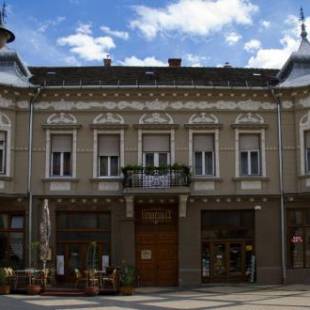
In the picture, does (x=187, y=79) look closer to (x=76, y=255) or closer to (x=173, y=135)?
(x=173, y=135)

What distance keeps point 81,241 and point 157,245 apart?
10.1 feet

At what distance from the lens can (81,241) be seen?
23.6m

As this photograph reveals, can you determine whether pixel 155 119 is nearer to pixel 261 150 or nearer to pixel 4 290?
pixel 261 150

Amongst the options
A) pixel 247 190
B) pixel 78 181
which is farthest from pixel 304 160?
pixel 78 181

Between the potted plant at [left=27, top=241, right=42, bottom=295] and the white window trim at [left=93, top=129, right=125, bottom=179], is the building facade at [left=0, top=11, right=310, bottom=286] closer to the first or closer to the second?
the white window trim at [left=93, top=129, right=125, bottom=179]

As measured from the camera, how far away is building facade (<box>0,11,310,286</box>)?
2345 cm

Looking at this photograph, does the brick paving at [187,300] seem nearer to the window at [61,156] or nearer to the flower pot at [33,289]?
the flower pot at [33,289]

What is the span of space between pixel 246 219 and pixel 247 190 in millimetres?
1225

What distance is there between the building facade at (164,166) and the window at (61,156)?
0.14 feet

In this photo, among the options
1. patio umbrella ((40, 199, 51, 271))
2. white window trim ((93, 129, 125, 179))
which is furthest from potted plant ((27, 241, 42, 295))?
white window trim ((93, 129, 125, 179))

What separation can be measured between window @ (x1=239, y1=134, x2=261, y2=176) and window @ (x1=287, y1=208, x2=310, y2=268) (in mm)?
2239

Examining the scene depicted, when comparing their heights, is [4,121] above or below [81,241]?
above

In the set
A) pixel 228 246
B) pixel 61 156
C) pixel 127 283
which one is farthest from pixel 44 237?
pixel 228 246

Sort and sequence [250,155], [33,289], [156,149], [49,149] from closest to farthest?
[33,289], [49,149], [156,149], [250,155]
